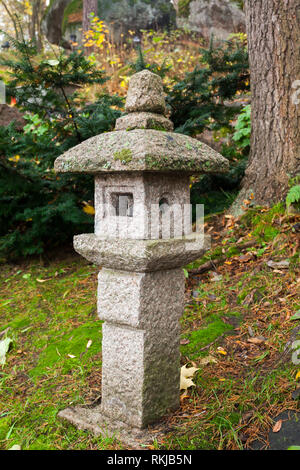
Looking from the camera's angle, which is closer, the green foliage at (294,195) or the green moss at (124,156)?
the green moss at (124,156)

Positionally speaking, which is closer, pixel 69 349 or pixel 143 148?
pixel 143 148

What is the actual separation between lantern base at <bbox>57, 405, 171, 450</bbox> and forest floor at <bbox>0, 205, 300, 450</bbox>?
42mm

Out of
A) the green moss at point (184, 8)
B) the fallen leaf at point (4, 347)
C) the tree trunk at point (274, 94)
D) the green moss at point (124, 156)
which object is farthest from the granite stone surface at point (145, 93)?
the green moss at point (184, 8)

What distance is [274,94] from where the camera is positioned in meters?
3.89

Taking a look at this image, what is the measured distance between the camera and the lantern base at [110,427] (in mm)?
2086

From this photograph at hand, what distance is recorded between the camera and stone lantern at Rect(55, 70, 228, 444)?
6.68 feet

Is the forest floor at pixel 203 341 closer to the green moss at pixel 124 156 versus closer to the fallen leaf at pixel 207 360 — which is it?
the fallen leaf at pixel 207 360

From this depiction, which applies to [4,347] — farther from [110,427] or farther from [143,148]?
[143,148]

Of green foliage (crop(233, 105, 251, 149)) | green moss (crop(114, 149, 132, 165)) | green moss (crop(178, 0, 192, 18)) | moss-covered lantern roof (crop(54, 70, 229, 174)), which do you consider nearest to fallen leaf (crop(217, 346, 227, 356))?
moss-covered lantern roof (crop(54, 70, 229, 174))

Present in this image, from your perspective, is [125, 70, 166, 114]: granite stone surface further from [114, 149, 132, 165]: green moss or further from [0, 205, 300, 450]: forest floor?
[0, 205, 300, 450]: forest floor

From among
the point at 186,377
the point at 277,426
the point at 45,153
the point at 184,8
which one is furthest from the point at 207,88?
the point at 184,8

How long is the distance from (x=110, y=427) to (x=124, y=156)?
1.55 metres

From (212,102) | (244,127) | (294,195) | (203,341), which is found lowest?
(203,341)
